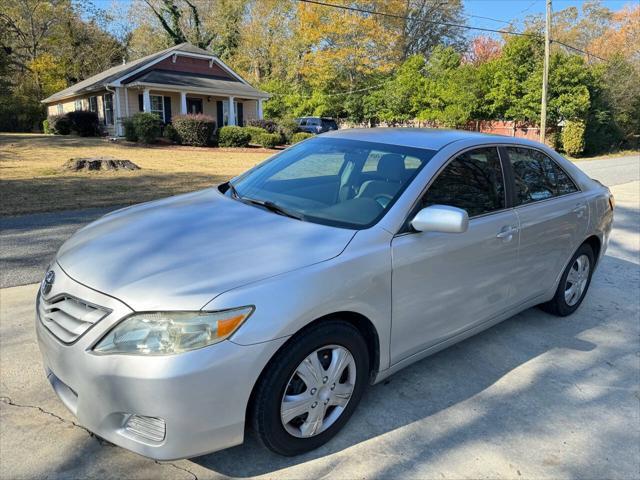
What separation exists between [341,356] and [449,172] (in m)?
1.43

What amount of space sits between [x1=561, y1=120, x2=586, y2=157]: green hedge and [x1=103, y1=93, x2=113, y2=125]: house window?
85.2 ft

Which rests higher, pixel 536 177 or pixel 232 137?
pixel 232 137

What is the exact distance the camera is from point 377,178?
11.3 feet

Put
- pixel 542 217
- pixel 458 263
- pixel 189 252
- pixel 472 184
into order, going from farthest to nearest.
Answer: pixel 542 217 < pixel 472 184 < pixel 458 263 < pixel 189 252

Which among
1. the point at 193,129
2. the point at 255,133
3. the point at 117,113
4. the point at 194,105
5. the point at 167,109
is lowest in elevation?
the point at 255,133

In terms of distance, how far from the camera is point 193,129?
24.3m

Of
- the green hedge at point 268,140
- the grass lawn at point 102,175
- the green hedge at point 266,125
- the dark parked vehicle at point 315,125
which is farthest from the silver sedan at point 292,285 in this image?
the dark parked vehicle at point 315,125

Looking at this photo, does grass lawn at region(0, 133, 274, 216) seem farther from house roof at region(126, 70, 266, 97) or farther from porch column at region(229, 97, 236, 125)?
porch column at region(229, 97, 236, 125)

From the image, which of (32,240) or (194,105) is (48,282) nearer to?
(32,240)

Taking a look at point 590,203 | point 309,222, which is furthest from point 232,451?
point 590,203

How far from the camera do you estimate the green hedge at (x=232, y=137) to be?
2486 centimetres

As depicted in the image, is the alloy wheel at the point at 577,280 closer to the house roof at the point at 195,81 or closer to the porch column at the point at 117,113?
the house roof at the point at 195,81

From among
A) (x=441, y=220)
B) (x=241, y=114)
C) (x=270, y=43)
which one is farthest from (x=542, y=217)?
(x=270, y=43)

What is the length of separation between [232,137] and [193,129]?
184 cm
